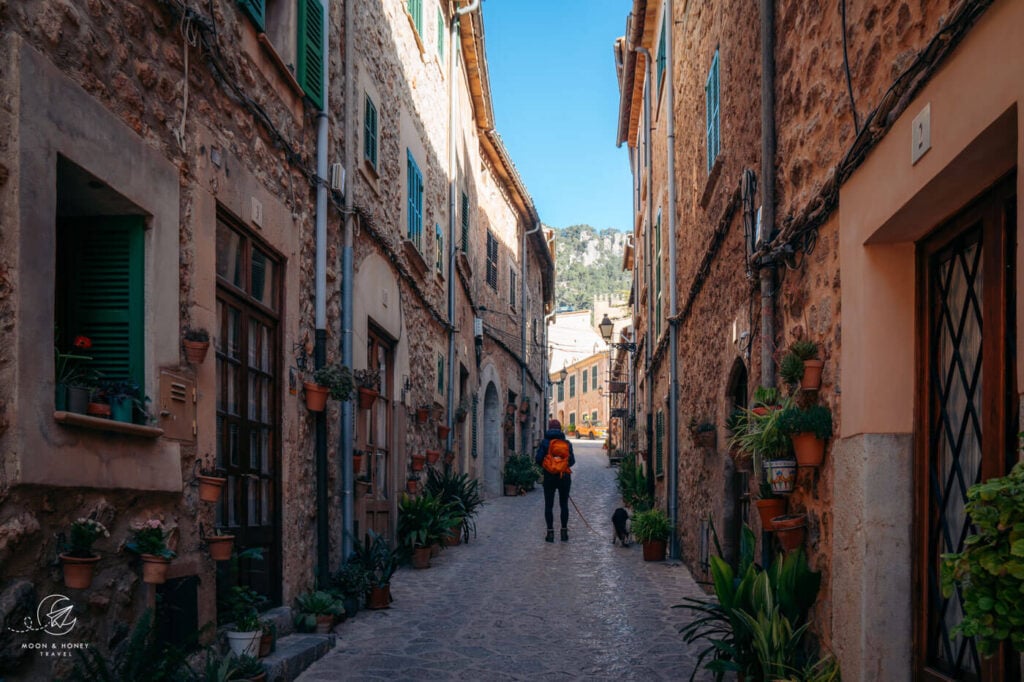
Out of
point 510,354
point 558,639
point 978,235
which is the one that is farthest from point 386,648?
point 510,354

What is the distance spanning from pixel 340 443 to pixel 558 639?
2.45 meters

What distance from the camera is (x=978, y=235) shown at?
3545 mm

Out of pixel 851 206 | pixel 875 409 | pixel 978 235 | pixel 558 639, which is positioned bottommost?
pixel 558 639

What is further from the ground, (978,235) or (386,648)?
(978,235)

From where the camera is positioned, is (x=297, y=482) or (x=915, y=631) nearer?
(x=915, y=631)

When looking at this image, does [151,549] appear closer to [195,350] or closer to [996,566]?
[195,350]

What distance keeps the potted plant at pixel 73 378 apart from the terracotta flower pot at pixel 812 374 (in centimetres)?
344

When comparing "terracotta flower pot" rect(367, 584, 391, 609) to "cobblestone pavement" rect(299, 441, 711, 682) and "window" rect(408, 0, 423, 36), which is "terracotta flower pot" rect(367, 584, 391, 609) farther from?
"window" rect(408, 0, 423, 36)

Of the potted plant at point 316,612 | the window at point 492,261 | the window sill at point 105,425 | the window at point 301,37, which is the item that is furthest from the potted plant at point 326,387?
the window at point 492,261

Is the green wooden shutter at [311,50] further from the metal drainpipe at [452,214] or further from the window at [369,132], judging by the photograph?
the metal drainpipe at [452,214]

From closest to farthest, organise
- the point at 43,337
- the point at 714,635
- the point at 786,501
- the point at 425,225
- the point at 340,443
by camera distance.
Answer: the point at 43,337, the point at 786,501, the point at 714,635, the point at 340,443, the point at 425,225

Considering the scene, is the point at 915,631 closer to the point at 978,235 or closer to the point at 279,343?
the point at 978,235

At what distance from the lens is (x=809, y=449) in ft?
15.5

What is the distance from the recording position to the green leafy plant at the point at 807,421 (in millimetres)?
4609
